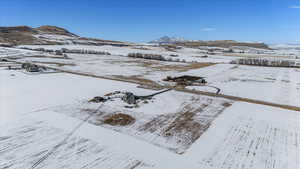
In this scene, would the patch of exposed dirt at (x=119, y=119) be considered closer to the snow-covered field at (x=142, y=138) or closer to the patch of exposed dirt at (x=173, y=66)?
the snow-covered field at (x=142, y=138)

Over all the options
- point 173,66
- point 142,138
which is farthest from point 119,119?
point 173,66

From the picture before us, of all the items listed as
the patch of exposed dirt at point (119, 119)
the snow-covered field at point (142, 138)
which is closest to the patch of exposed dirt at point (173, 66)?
the snow-covered field at point (142, 138)

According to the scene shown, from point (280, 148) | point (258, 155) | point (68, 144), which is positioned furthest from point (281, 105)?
point (68, 144)

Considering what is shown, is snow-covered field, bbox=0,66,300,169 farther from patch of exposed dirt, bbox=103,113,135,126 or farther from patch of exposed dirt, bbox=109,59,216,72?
patch of exposed dirt, bbox=109,59,216,72

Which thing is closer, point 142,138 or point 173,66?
point 142,138

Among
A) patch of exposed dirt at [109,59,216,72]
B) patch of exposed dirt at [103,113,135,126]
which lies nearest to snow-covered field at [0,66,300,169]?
patch of exposed dirt at [103,113,135,126]

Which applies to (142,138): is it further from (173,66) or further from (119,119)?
(173,66)
